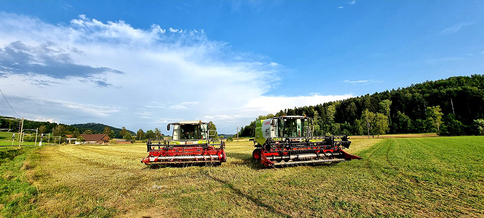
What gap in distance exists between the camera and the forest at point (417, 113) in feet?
201

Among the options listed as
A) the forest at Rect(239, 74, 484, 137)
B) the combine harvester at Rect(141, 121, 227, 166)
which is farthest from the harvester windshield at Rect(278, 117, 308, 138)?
the forest at Rect(239, 74, 484, 137)

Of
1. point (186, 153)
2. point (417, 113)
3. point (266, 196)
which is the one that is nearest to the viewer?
point (266, 196)

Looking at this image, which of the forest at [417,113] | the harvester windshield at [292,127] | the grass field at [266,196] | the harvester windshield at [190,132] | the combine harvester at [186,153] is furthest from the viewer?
the forest at [417,113]

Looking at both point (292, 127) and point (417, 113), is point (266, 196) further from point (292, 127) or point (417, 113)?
point (417, 113)

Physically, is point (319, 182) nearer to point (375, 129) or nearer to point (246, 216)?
point (246, 216)

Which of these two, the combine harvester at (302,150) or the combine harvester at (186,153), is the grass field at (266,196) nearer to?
the combine harvester at (302,150)

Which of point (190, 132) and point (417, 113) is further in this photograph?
point (417, 113)

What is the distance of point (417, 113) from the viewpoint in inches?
3634

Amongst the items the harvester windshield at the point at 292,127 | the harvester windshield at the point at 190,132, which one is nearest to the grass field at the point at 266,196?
the harvester windshield at the point at 292,127

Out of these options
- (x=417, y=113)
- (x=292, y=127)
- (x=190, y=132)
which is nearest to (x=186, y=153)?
(x=190, y=132)

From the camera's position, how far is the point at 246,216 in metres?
4.40

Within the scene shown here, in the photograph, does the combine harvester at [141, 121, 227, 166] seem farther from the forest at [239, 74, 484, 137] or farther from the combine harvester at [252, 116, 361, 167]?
the forest at [239, 74, 484, 137]

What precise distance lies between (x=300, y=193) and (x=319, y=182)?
1.57 metres

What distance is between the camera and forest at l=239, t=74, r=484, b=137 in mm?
61234
